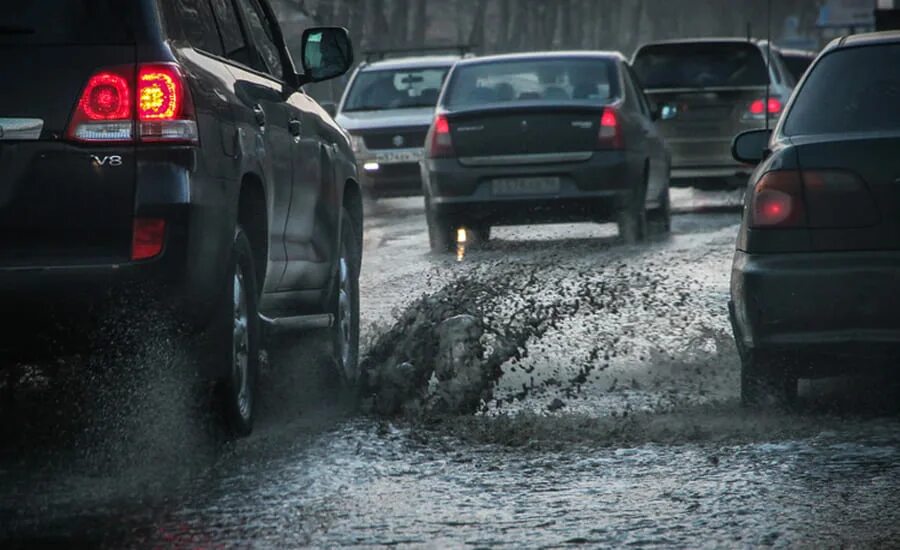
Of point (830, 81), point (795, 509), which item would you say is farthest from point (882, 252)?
point (795, 509)

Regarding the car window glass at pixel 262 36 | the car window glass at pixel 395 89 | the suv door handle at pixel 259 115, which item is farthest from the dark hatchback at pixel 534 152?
the suv door handle at pixel 259 115

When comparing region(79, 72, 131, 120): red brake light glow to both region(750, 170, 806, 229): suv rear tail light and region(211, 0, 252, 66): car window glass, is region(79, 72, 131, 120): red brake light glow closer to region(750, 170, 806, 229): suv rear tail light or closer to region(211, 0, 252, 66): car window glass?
region(211, 0, 252, 66): car window glass

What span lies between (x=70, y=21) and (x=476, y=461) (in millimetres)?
1791

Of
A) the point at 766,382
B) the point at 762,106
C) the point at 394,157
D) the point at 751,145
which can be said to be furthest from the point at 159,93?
the point at 394,157

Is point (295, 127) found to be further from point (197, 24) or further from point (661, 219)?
point (661, 219)

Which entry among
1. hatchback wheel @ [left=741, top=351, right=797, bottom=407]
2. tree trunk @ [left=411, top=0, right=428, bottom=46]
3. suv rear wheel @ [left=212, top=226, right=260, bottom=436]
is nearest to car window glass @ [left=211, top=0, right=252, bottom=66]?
suv rear wheel @ [left=212, top=226, right=260, bottom=436]

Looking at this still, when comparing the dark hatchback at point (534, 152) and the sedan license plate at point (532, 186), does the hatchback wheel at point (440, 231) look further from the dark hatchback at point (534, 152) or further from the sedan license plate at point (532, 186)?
the sedan license plate at point (532, 186)

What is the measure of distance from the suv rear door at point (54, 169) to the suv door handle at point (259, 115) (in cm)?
99

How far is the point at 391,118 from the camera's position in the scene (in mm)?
23719

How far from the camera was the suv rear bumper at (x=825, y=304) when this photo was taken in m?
6.82

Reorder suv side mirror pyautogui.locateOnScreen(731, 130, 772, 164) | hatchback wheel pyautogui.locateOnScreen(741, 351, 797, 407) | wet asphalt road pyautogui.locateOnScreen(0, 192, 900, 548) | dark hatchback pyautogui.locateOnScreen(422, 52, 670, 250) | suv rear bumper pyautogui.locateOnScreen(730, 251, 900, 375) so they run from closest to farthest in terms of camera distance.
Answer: wet asphalt road pyautogui.locateOnScreen(0, 192, 900, 548)
suv rear bumper pyautogui.locateOnScreen(730, 251, 900, 375)
hatchback wheel pyautogui.locateOnScreen(741, 351, 797, 407)
suv side mirror pyautogui.locateOnScreen(731, 130, 772, 164)
dark hatchback pyautogui.locateOnScreen(422, 52, 670, 250)

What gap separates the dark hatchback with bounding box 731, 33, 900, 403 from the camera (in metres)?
6.85

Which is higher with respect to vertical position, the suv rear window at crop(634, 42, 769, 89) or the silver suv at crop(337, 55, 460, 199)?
the suv rear window at crop(634, 42, 769, 89)

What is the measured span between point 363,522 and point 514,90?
11203mm
